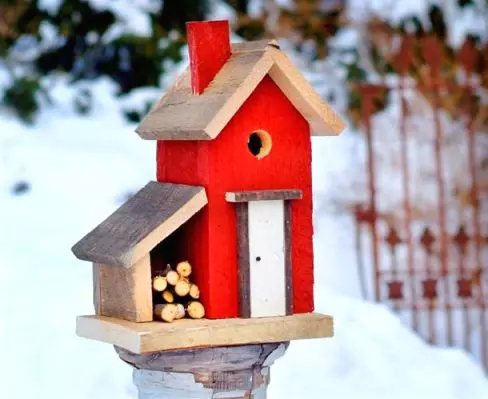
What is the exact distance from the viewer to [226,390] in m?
3.21

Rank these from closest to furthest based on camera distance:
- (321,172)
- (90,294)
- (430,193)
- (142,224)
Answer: (142,224) < (90,294) < (321,172) < (430,193)

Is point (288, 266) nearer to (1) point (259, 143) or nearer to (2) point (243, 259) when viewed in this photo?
(2) point (243, 259)

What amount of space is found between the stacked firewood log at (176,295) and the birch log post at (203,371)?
94mm

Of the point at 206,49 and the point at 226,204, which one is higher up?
the point at 206,49

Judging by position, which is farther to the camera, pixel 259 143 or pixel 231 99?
pixel 259 143

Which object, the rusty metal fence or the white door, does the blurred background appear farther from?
the white door

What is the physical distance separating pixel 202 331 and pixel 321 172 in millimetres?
3130

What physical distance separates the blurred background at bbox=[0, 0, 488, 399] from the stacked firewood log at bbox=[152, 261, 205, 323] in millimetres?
1468

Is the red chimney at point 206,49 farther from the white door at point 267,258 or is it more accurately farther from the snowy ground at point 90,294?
the snowy ground at point 90,294

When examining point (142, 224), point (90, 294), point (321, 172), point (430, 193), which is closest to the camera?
point (142, 224)

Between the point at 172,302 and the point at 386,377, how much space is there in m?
2.08

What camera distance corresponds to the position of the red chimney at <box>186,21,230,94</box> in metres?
3.17

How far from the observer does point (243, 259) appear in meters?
3.14

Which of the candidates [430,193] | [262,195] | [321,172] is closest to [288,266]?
[262,195]
